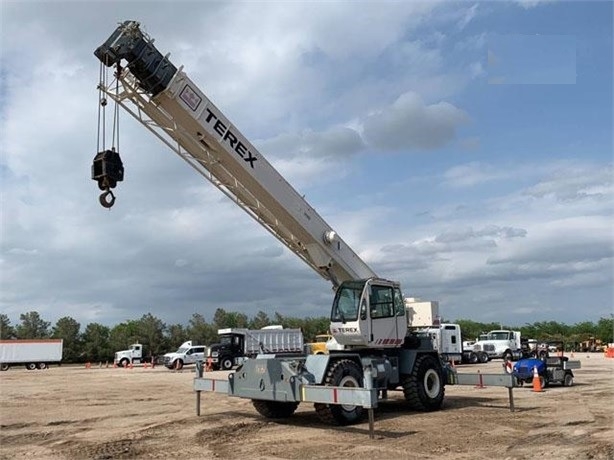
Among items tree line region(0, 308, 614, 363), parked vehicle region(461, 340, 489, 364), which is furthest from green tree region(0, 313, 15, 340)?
A: parked vehicle region(461, 340, 489, 364)

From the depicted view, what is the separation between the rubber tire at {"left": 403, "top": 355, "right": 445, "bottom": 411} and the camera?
46.5 feet

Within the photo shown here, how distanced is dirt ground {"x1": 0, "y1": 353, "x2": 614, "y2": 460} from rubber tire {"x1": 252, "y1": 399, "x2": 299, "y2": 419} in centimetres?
26

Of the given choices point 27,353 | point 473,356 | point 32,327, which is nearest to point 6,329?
point 32,327

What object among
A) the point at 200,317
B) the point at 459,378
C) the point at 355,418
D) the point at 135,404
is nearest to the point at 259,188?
the point at 355,418

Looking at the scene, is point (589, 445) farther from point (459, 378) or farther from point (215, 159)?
point (215, 159)

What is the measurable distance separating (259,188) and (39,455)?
7.11 meters

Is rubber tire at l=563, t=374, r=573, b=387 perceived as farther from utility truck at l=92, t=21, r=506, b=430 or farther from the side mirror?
the side mirror

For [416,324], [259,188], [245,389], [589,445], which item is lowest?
[589,445]

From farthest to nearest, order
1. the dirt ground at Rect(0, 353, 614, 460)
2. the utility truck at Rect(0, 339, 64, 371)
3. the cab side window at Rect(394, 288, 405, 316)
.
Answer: the utility truck at Rect(0, 339, 64, 371) < the cab side window at Rect(394, 288, 405, 316) < the dirt ground at Rect(0, 353, 614, 460)

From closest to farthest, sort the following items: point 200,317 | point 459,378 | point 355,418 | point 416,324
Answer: point 355,418 → point 459,378 → point 416,324 → point 200,317

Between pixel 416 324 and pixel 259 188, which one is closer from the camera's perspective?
pixel 259 188

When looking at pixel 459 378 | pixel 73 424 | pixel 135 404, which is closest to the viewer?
pixel 73 424

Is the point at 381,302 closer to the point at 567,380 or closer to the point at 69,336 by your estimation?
the point at 567,380

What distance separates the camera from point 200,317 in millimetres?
91750
